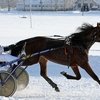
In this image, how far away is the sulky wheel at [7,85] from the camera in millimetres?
6879

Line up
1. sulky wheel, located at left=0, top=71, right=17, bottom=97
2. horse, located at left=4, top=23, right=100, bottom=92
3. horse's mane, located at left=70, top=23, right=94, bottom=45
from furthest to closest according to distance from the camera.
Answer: horse's mane, located at left=70, top=23, right=94, bottom=45 → horse, located at left=4, top=23, right=100, bottom=92 → sulky wheel, located at left=0, top=71, right=17, bottom=97

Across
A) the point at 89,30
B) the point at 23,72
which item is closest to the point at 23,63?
the point at 23,72

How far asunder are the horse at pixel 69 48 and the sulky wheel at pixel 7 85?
731 mm

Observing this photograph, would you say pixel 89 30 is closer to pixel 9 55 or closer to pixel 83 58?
pixel 83 58

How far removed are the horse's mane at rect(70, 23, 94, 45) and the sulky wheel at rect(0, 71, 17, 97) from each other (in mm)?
1197

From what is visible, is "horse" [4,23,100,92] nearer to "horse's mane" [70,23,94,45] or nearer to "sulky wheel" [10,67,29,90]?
"horse's mane" [70,23,94,45]

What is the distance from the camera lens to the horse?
727 centimetres

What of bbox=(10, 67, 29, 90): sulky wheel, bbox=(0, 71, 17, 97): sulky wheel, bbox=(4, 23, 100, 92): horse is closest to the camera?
bbox=(0, 71, 17, 97): sulky wheel

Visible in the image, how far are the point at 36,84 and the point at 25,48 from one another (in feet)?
3.24

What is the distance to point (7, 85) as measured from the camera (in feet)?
22.7

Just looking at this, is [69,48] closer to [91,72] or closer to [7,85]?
[91,72]

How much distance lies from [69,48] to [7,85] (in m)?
1.18

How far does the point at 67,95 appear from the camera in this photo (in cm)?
717

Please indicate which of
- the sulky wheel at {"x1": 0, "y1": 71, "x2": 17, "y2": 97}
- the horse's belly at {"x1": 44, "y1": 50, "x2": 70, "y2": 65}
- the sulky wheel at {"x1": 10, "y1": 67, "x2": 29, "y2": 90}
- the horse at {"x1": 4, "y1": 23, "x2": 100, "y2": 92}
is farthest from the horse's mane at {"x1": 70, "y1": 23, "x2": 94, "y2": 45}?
the sulky wheel at {"x1": 0, "y1": 71, "x2": 17, "y2": 97}
